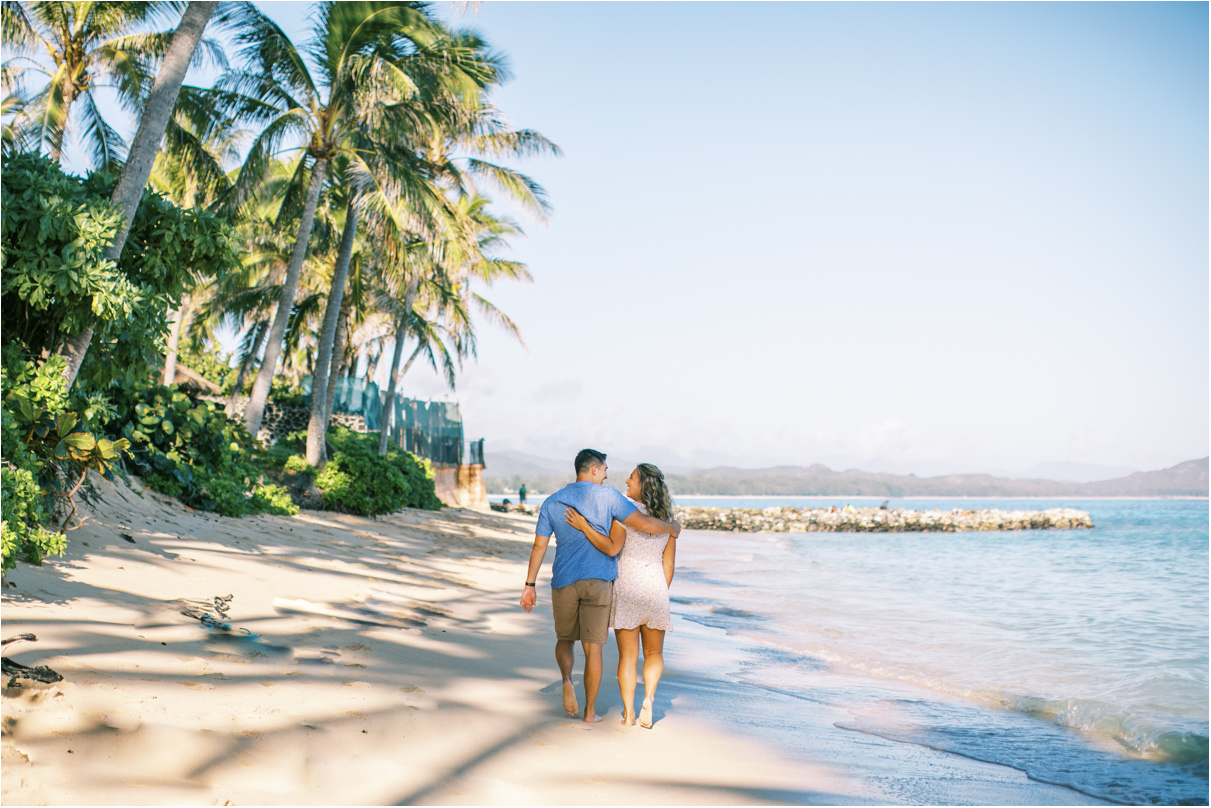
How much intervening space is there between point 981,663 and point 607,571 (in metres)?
5.96

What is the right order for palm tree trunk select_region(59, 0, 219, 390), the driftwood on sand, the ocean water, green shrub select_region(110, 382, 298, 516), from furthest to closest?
green shrub select_region(110, 382, 298, 516) < palm tree trunk select_region(59, 0, 219, 390) < the ocean water < the driftwood on sand

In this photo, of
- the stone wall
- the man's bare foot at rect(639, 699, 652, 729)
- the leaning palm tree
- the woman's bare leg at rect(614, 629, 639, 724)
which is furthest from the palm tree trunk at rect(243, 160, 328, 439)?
the man's bare foot at rect(639, 699, 652, 729)

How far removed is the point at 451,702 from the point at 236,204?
1370cm

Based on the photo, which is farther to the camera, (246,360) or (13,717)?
(246,360)

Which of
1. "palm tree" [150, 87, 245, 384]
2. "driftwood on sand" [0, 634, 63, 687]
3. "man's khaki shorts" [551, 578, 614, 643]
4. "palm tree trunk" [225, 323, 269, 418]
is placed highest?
"palm tree" [150, 87, 245, 384]

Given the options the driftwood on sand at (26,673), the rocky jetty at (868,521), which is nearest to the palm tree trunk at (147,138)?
the driftwood on sand at (26,673)

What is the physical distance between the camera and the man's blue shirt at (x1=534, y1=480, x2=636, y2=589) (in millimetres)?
4562

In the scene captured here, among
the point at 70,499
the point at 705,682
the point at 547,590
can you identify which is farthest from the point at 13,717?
the point at 547,590

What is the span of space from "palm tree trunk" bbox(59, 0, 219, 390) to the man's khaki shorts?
4510mm

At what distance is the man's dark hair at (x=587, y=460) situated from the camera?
4.72 meters

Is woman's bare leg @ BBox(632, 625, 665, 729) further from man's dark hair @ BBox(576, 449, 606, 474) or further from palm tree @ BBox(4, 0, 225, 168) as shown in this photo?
palm tree @ BBox(4, 0, 225, 168)

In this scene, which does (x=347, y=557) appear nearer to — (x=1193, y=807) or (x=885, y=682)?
(x=885, y=682)

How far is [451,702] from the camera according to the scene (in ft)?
14.5

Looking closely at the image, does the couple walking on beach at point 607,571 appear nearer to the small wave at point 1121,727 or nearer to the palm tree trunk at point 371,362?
the small wave at point 1121,727
